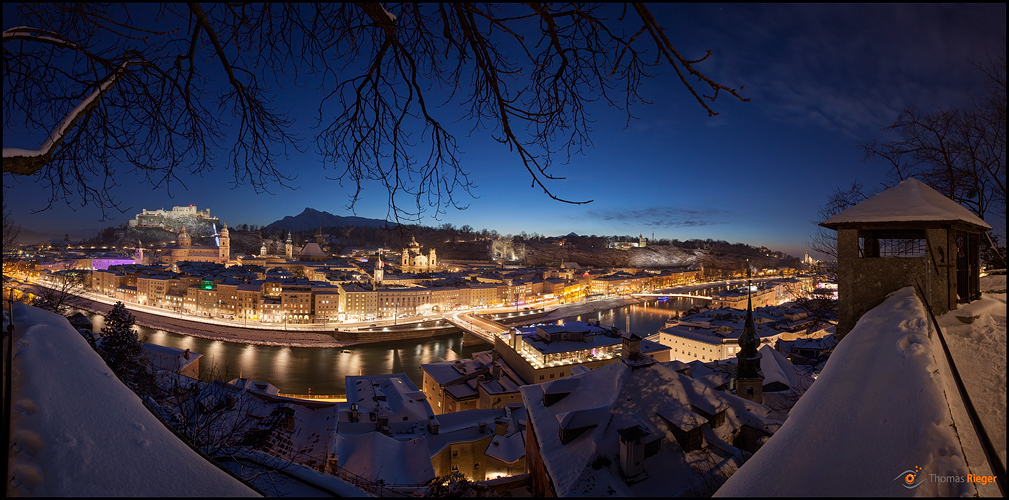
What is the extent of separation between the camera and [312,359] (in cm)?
2198

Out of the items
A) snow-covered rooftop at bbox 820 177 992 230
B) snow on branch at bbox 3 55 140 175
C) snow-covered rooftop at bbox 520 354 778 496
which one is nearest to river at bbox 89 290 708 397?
snow-covered rooftop at bbox 520 354 778 496

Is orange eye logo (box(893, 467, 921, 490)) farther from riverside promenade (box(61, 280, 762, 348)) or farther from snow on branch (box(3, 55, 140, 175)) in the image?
riverside promenade (box(61, 280, 762, 348))

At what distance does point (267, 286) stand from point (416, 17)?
3821 centimetres

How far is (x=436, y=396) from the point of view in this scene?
15.4 m

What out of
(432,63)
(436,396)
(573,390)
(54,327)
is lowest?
(436,396)

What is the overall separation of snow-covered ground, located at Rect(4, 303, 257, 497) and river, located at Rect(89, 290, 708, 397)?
1670cm

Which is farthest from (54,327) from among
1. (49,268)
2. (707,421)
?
(49,268)

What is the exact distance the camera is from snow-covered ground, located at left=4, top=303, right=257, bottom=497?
1050 mm

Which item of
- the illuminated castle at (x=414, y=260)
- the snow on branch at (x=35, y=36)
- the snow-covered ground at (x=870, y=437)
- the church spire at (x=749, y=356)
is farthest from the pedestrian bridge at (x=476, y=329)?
the illuminated castle at (x=414, y=260)

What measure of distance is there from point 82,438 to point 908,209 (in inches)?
189

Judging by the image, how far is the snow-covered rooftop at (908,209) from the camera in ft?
9.85

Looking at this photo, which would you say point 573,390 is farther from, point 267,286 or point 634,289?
point 634,289

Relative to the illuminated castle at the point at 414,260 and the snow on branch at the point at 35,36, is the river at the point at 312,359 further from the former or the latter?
the illuminated castle at the point at 414,260

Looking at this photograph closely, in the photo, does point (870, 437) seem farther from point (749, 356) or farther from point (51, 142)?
point (749, 356)
